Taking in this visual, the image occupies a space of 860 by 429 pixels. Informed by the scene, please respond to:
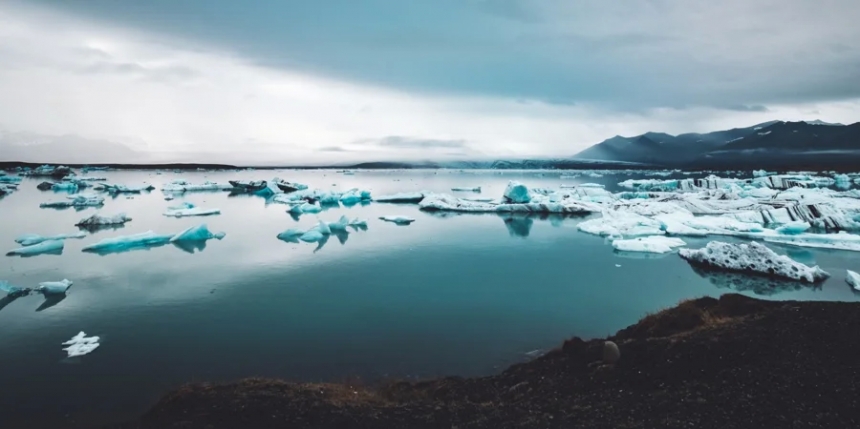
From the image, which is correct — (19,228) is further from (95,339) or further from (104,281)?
(95,339)

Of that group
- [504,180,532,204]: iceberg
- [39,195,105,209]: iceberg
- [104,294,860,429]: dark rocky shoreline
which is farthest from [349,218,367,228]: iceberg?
[39,195,105,209]: iceberg

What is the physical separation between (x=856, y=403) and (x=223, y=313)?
1023 centimetres

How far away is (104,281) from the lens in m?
12.6

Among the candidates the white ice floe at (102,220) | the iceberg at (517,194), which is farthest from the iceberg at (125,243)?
the iceberg at (517,194)

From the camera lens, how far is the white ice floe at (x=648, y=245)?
54.7 ft

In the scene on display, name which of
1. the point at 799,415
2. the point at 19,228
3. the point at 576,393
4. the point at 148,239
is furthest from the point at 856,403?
the point at 19,228

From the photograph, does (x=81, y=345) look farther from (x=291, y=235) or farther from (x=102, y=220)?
(x=102, y=220)

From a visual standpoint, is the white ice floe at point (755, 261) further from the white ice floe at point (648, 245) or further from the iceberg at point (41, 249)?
the iceberg at point (41, 249)

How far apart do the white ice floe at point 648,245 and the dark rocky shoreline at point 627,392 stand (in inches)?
401

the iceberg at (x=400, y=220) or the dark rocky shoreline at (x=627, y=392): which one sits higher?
the dark rocky shoreline at (x=627, y=392)

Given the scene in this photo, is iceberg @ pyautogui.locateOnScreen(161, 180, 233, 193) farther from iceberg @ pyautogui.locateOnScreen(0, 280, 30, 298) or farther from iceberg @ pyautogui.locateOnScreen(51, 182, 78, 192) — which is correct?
iceberg @ pyautogui.locateOnScreen(0, 280, 30, 298)

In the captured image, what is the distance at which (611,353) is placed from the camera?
5824 millimetres

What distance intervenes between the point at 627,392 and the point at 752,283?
9.86 metres

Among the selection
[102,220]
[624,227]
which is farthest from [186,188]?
[624,227]
